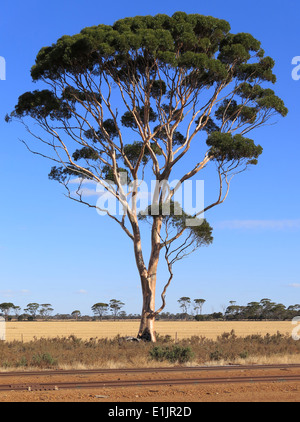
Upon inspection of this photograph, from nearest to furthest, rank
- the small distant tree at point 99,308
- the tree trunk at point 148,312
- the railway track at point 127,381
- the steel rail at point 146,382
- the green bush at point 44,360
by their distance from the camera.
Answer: the steel rail at point 146,382 < the railway track at point 127,381 < the green bush at point 44,360 < the tree trunk at point 148,312 < the small distant tree at point 99,308

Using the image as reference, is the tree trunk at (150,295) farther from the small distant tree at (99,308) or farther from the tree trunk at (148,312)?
the small distant tree at (99,308)

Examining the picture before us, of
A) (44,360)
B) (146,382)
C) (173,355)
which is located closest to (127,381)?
(146,382)

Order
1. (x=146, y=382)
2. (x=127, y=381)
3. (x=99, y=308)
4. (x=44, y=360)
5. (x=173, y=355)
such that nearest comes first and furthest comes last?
(x=146, y=382) < (x=127, y=381) < (x=44, y=360) < (x=173, y=355) < (x=99, y=308)

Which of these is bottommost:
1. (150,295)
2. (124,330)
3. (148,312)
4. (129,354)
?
(124,330)

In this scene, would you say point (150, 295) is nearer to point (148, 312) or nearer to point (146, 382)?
point (148, 312)

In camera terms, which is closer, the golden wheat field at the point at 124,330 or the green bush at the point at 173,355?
the green bush at the point at 173,355

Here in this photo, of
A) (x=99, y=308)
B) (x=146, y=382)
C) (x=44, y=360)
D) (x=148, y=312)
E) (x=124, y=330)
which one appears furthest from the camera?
(x=99, y=308)

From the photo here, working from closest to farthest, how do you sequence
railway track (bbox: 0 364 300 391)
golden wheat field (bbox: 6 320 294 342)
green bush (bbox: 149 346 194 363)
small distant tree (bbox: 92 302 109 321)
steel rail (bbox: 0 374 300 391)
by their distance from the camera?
1. steel rail (bbox: 0 374 300 391)
2. railway track (bbox: 0 364 300 391)
3. green bush (bbox: 149 346 194 363)
4. golden wheat field (bbox: 6 320 294 342)
5. small distant tree (bbox: 92 302 109 321)

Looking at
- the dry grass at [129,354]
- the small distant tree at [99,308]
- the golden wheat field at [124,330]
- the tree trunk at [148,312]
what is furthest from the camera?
the small distant tree at [99,308]

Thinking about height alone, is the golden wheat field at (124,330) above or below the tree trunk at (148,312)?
below

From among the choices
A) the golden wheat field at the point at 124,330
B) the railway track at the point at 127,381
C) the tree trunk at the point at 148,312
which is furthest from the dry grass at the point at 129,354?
the golden wheat field at the point at 124,330

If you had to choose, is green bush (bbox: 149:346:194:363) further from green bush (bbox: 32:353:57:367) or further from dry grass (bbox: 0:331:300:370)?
green bush (bbox: 32:353:57:367)

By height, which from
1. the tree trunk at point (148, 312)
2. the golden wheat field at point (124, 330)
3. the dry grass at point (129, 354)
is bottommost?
the golden wheat field at point (124, 330)

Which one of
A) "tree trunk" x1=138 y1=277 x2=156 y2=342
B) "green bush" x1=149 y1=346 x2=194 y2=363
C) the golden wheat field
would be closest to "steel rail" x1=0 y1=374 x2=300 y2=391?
"green bush" x1=149 y1=346 x2=194 y2=363
